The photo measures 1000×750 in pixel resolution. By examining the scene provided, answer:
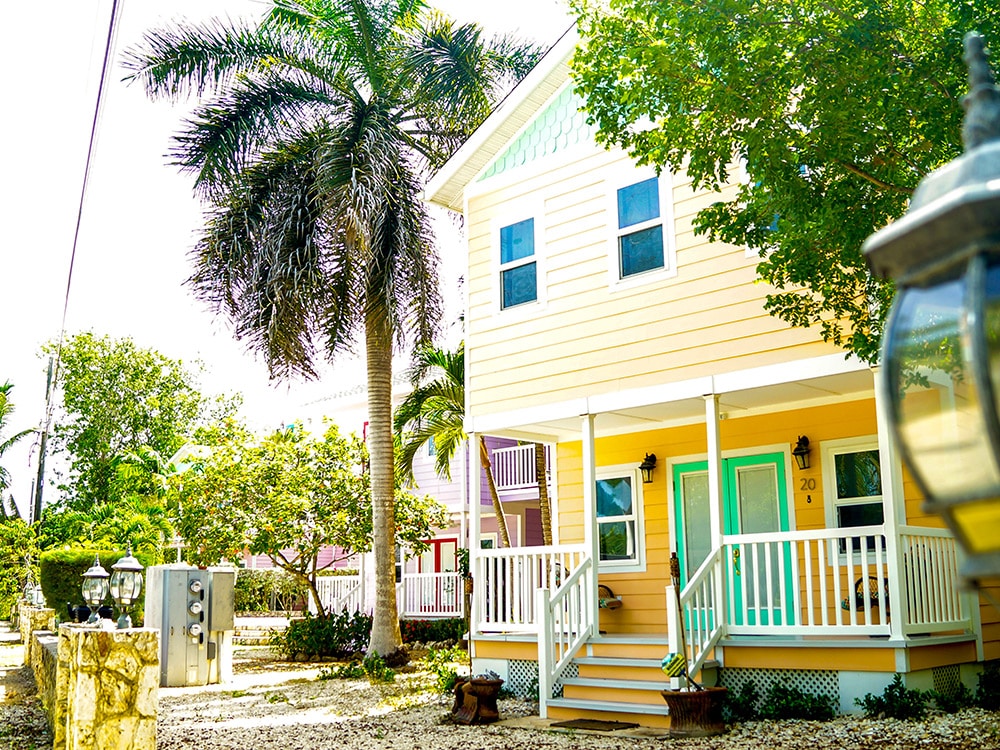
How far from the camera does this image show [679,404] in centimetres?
1115

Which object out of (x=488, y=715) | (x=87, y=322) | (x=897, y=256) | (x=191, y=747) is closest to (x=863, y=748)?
(x=488, y=715)

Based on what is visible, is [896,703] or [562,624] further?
[562,624]

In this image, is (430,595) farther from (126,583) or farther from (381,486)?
(126,583)

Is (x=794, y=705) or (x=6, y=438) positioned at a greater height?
(x=6, y=438)

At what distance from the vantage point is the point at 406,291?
15.0 meters

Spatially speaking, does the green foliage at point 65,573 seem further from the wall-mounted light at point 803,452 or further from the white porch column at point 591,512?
the wall-mounted light at point 803,452

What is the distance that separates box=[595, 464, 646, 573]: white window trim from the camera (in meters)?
12.6

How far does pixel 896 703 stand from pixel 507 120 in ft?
27.5

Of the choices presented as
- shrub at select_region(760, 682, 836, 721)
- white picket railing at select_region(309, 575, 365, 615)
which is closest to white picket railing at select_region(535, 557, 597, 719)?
shrub at select_region(760, 682, 836, 721)

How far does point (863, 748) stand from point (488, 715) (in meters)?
3.86

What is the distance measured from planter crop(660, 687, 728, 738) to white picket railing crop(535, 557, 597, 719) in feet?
6.14

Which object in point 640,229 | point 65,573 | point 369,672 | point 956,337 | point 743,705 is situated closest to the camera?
point 956,337

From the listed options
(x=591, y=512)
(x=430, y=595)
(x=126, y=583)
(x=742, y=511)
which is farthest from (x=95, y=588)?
(x=430, y=595)

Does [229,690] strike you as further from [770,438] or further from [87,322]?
[87,322]
